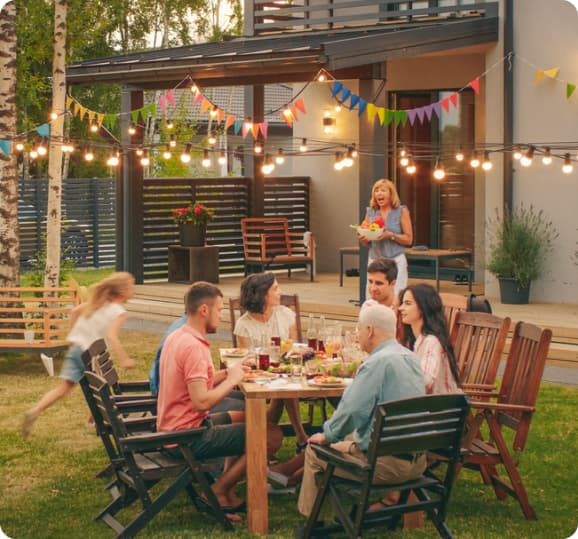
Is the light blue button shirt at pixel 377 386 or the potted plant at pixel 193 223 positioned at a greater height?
the potted plant at pixel 193 223

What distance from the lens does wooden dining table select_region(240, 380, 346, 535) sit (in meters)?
6.13

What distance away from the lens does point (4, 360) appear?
38.4 ft

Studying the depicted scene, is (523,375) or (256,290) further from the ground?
(256,290)

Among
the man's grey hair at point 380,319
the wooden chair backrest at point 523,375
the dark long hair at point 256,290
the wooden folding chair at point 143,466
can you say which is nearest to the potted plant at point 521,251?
the dark long hair at point 256,290

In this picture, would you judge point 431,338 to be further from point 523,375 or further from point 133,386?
point 133,386

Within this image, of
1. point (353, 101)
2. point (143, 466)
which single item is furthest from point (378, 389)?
point (353, 101)

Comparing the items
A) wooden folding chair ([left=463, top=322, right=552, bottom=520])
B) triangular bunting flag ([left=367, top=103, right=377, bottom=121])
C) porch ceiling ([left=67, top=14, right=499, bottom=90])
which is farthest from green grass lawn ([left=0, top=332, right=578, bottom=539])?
porch ceiling ([left=67, top=14, right=499, bottom=90])

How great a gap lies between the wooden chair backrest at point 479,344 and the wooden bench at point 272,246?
7.55 meters

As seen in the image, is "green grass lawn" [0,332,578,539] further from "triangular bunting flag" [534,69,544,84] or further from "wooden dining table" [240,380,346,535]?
"triangular bunting flag" [534,69,544,84]

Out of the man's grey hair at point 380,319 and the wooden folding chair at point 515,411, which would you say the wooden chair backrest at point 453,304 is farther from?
the man's grey hair at point 380,319

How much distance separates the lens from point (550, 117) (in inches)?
496

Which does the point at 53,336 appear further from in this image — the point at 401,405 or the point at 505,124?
the point at 401,405

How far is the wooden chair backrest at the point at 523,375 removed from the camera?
6.32 meters

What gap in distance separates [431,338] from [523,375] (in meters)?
0.61
